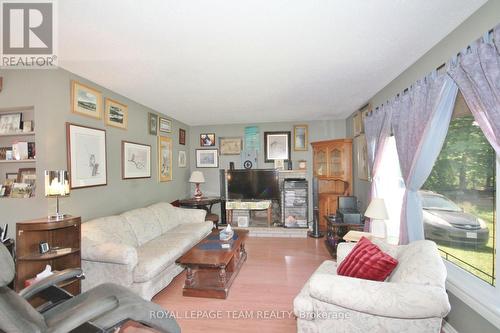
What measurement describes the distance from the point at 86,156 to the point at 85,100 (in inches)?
27.2

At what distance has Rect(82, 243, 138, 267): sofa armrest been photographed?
2305 mm

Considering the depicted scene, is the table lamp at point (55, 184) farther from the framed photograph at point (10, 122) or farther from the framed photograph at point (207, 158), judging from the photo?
the framed photograph at point (207, 158)

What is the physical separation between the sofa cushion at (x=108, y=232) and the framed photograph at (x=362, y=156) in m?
3.66

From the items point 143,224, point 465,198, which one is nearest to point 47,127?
point 143,224

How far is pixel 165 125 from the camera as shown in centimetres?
474

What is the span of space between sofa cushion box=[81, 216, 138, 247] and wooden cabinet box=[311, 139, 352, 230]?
333cm

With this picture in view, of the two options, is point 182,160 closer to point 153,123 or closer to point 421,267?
point 153,123

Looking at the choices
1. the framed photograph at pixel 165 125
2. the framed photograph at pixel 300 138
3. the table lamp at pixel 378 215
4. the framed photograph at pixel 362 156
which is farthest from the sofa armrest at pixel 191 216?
the framed photograph at pixel 362 156

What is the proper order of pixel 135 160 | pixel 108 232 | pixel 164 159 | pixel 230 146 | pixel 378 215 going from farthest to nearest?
pixel 230 146 → pixel 164 159 → pixel 135 160 → pixel 108 232 → pixel 378 215

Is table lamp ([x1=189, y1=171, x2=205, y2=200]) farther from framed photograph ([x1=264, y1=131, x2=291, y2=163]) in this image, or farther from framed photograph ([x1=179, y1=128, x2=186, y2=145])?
framed photograph ([x1=264, y1=131, x2=291, y2=163])

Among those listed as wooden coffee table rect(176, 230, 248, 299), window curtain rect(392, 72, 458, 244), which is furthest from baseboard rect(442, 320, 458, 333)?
wooden coffee table rect(176, 230, 248, 299)

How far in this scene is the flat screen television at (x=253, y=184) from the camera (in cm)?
530

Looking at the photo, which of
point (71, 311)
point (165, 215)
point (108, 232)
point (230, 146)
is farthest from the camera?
point (230, 146)

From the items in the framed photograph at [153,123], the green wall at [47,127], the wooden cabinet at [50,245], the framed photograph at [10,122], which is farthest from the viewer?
the framed photograph at [153,123]
